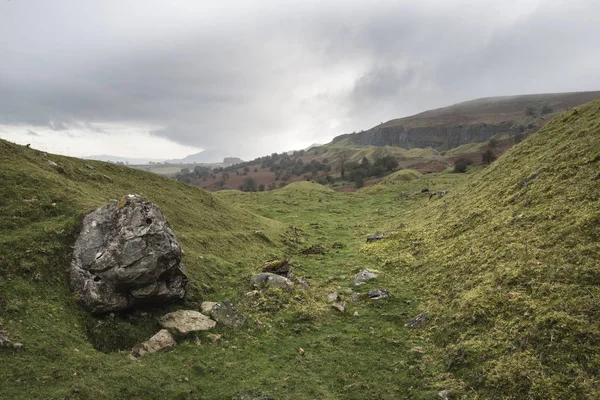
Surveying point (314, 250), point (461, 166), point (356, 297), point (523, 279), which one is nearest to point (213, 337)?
point (356, 297)

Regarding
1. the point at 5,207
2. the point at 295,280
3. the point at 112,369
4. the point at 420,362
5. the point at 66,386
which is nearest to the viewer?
the point at 66,386

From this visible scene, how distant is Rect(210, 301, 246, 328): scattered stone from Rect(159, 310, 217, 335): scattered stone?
361 mm

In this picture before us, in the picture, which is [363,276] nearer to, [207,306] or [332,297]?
[332,297]

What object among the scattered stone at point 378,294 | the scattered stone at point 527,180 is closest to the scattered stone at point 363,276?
the scattered stone at point 378,294

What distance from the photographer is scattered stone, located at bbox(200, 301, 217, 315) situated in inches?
640

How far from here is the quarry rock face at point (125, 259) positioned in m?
14.2

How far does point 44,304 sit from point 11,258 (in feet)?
9.34

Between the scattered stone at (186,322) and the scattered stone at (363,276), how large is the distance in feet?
30.9

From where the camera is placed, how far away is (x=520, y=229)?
1853 cm

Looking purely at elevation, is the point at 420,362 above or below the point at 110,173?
below

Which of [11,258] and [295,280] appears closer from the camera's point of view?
[11,258]

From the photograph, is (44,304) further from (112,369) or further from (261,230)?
(261,230)

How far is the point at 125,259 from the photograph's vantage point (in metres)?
14.5

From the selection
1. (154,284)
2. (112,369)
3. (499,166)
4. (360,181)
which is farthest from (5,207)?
(360,181)
